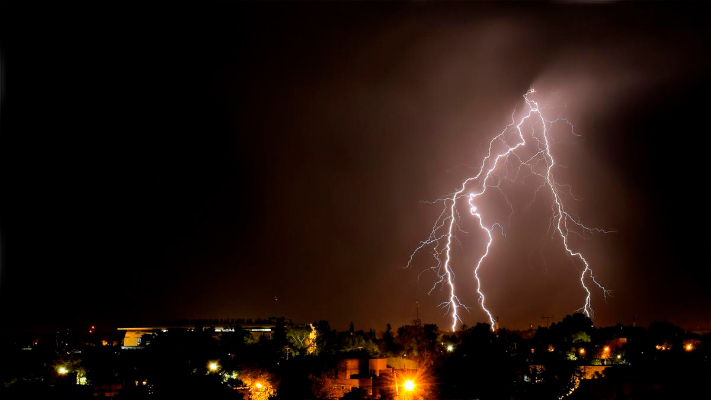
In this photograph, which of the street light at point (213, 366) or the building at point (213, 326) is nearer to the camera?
the street light at point (213, 366)

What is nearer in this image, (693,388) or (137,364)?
(693,388)

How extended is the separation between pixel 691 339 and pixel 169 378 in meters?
31.9

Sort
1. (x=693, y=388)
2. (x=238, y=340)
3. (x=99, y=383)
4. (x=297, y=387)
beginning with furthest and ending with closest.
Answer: (x=238, y=340)
(x=99, y=383)
(x=297, y=387)
(x=693, y=388)

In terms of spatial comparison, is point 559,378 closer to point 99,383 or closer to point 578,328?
point 99,383

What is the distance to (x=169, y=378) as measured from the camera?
16.0m

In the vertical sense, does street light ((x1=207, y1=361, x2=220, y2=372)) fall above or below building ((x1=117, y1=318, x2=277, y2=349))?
below

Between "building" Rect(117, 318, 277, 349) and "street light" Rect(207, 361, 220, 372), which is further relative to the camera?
"building" Rect(117, 318, 277, 349)

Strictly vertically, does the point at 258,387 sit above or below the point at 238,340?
below

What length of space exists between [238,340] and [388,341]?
11335mm

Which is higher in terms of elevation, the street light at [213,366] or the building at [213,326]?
the building at [213,326]

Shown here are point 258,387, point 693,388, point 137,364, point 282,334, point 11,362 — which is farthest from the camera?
point 282,334

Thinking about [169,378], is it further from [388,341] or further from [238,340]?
[388,341]

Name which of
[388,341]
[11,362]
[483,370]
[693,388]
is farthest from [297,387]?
[388,341]

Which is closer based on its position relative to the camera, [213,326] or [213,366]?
[213,366]
